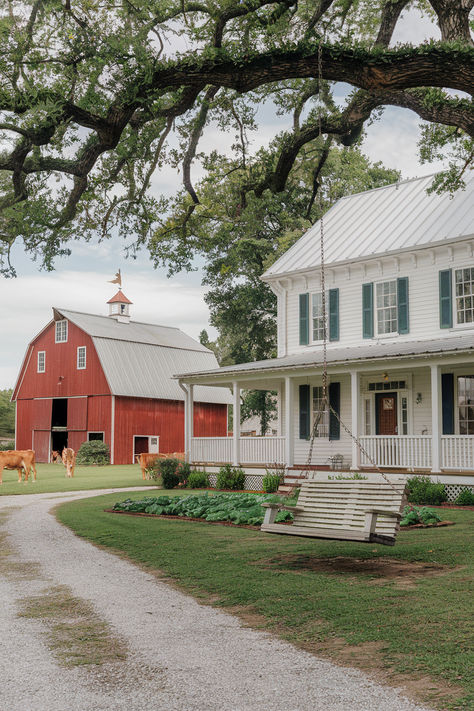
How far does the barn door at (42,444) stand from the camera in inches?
1570

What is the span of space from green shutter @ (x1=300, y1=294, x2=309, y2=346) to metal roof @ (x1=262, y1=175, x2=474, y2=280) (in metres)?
0.98

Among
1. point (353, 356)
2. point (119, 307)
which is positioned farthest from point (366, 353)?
point (119, 307)

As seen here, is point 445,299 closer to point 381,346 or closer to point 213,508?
point 381,346

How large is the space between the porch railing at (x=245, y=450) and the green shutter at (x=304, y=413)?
1360 millimetres

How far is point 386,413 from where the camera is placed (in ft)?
68.1

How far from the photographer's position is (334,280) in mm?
22406

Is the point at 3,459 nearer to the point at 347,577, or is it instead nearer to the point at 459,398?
the point at 459,398

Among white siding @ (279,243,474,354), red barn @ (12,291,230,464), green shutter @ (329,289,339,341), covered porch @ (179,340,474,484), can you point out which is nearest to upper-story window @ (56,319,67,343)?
red barn @ (12,291,230,464)

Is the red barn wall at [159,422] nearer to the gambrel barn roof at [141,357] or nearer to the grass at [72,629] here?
the gambrel barn roof at [141,357]

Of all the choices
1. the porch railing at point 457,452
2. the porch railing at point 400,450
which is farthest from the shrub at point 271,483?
the porch railing at point 457,452

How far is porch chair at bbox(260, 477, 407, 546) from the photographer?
799 centimetres

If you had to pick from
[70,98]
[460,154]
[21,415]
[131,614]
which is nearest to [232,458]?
[460,154]

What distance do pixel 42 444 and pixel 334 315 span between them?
23.5 m

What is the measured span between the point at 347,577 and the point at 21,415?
36761mm
